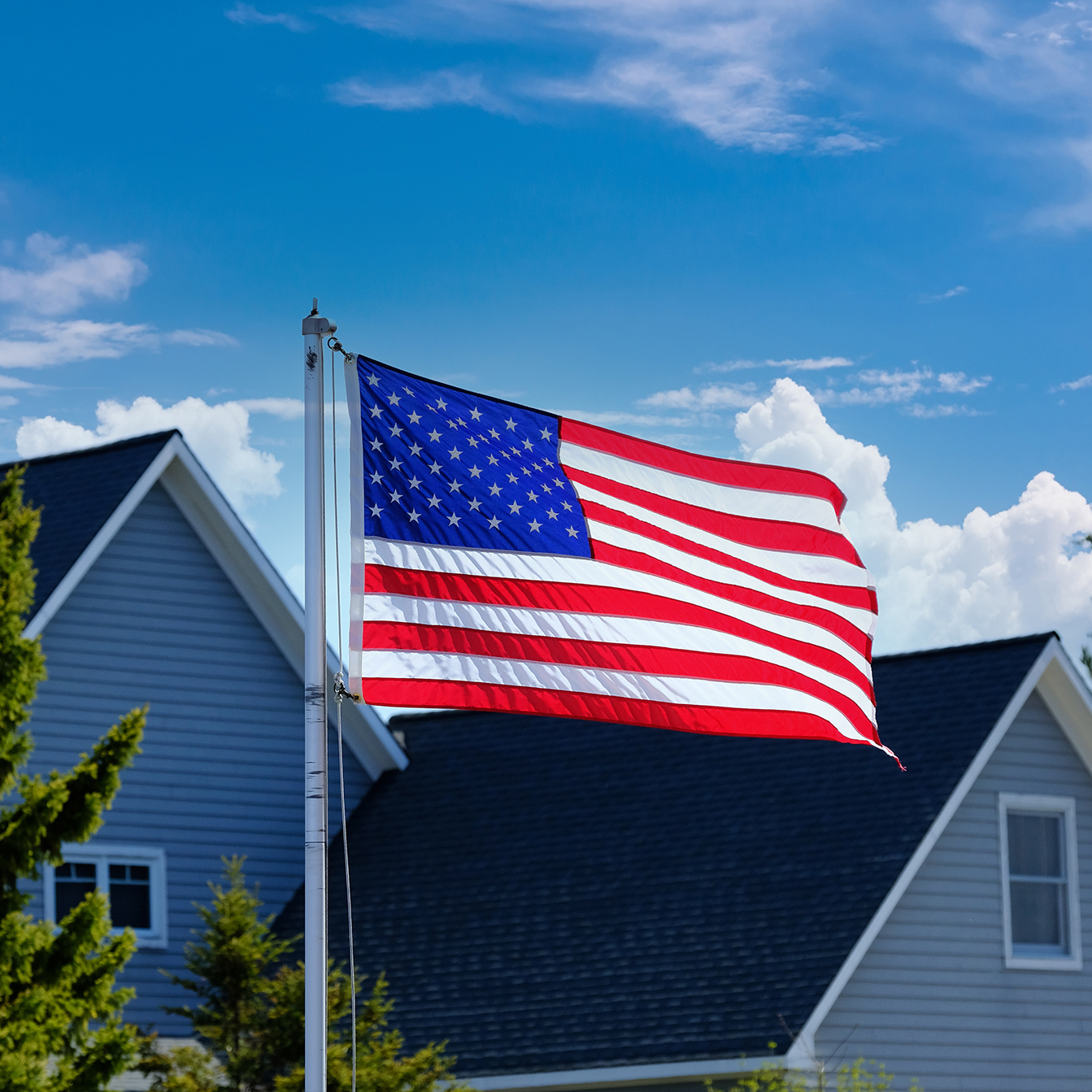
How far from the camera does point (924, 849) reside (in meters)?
17.3

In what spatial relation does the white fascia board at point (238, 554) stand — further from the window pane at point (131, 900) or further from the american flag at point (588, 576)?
the american flag at point (588, 576)

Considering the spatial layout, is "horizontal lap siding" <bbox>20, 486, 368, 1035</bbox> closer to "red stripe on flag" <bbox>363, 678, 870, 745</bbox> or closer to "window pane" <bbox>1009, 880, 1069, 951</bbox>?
"window pane" <bbox>1009, 880, 1069, 951</bbox>

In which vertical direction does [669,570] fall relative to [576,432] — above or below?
below

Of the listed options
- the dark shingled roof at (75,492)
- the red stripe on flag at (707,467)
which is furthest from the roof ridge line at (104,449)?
the red stripe on flag at (707,467)

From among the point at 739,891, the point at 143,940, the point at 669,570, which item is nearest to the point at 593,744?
the point at 739,891

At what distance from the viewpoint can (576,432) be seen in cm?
965

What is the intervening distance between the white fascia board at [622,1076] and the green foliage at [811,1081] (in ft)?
0.37

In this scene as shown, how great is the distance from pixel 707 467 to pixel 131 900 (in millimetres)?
12176

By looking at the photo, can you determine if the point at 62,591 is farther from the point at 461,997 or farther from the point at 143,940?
the point at 461,997

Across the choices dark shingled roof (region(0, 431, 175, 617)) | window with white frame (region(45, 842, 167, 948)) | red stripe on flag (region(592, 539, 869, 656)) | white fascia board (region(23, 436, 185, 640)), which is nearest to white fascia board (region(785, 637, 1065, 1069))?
red stripe on flag (region(592, 539, 869, 656))

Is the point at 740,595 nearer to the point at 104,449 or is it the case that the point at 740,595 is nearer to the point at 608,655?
the point at 608,655

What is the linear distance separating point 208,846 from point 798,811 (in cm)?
671

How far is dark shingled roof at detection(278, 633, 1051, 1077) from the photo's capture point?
1678 cm

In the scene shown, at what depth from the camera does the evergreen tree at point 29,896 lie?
13.8 meters
